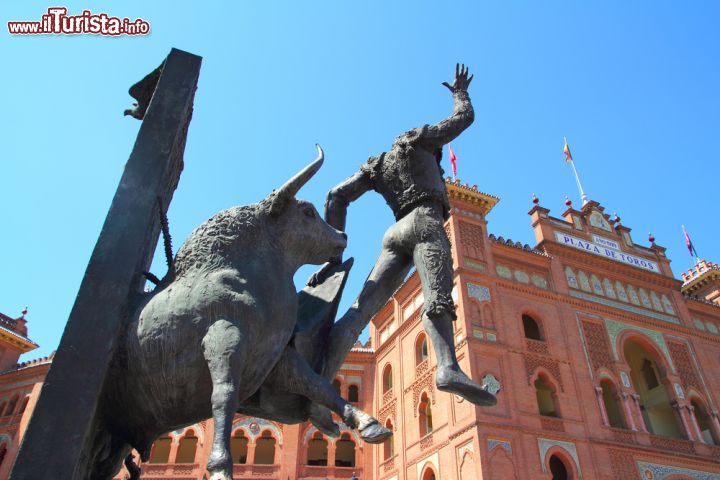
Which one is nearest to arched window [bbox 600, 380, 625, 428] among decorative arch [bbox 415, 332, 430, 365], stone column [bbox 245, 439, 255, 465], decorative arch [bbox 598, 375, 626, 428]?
decorative arch [bbox 598, 375, 626, 428]

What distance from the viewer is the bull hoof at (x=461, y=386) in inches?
78.1

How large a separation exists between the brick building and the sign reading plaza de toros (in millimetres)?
65

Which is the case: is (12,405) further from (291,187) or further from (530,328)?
(291,187)

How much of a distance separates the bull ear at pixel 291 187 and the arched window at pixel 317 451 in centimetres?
2261

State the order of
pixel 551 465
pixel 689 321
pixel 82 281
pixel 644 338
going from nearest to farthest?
pixel 82 281 < pixel 551 465 < pixel 644 338 < pixel 689 321

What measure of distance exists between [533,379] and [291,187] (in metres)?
17.5

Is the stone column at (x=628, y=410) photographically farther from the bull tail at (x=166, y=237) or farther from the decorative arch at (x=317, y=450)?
the bull tail at (x=166, y=237)

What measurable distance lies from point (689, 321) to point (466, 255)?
33.5 feet

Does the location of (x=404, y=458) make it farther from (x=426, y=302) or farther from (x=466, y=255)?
(x=426, y=302)

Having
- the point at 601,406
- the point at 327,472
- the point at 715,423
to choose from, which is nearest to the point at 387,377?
the point at 327,472

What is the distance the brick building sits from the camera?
56.0 ft

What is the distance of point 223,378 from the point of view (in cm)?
173

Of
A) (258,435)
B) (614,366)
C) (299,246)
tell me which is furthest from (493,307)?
(299,246)

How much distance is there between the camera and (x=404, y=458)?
1956 cm
